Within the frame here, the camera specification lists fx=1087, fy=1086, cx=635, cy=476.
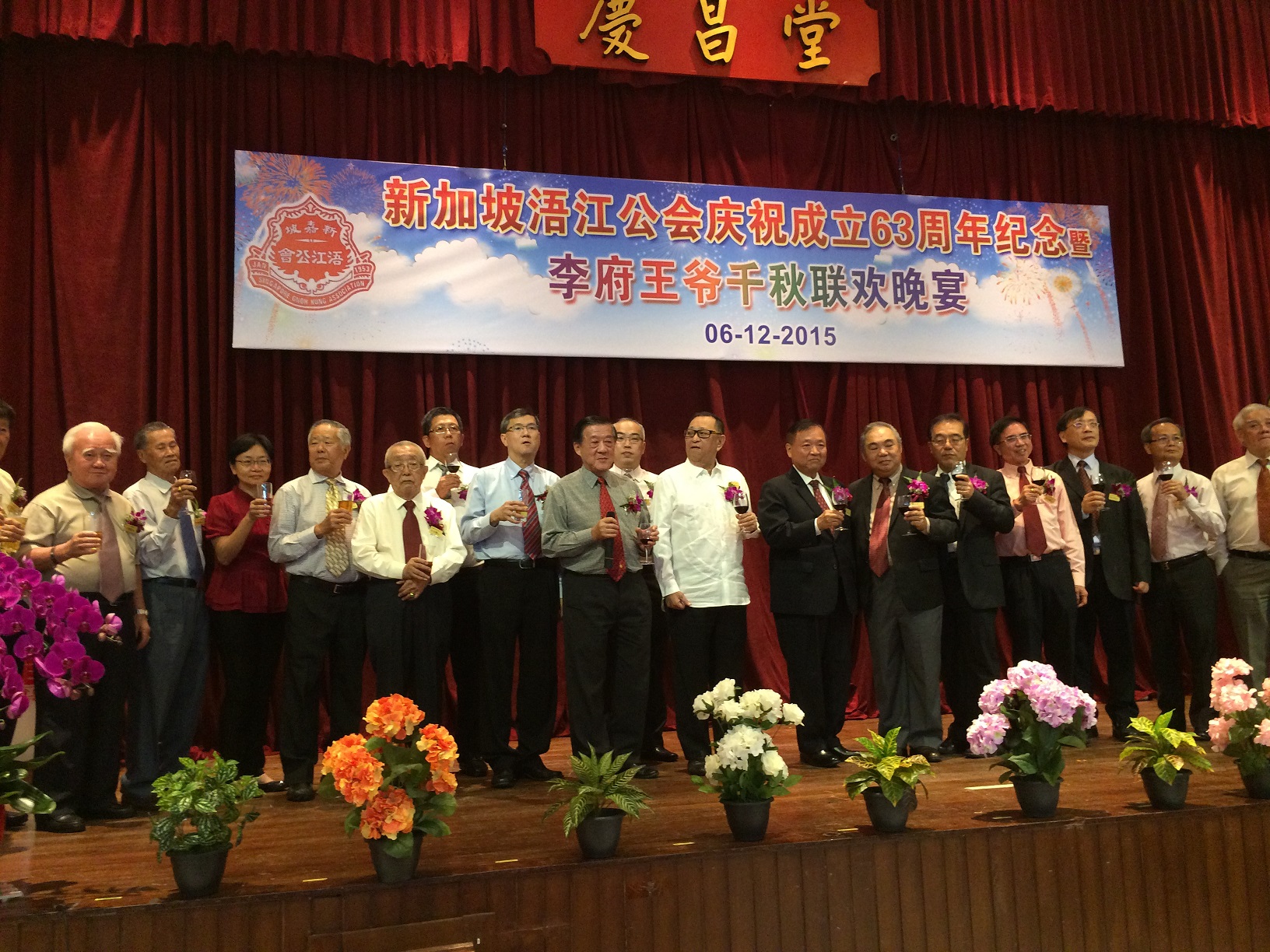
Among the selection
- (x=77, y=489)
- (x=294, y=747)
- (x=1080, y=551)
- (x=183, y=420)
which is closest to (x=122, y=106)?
(x=183, y=420)

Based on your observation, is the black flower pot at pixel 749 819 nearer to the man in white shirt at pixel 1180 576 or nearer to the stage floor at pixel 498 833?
the stage floor at pixel 498 833

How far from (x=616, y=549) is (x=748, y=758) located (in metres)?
1.25

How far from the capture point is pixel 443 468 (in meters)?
4.43

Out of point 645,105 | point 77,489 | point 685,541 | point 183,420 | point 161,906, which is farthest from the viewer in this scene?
point 645,105

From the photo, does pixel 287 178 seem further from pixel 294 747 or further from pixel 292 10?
pixel 294 747

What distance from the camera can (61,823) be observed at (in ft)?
11.1

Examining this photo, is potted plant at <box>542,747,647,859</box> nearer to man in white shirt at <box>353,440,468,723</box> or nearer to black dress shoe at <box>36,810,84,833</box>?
man in white shirt at <box>353,440,468,723</box>

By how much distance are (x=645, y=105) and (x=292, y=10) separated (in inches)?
71.8

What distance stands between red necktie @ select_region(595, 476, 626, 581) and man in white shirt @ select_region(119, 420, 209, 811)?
1.44 m

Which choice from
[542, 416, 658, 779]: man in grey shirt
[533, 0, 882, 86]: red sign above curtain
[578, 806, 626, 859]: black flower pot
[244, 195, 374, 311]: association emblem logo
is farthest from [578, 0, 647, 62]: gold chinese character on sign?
[578, 806, 626, 859]: black flower pot

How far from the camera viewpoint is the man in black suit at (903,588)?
4246 mm

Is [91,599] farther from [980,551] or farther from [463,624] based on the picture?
[980,551]

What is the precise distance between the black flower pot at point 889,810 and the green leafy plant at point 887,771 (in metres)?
0.01

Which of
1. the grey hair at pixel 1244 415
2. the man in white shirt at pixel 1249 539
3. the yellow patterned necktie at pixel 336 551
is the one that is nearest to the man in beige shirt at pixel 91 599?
the yellow patterned necktie at pixel 336 551
